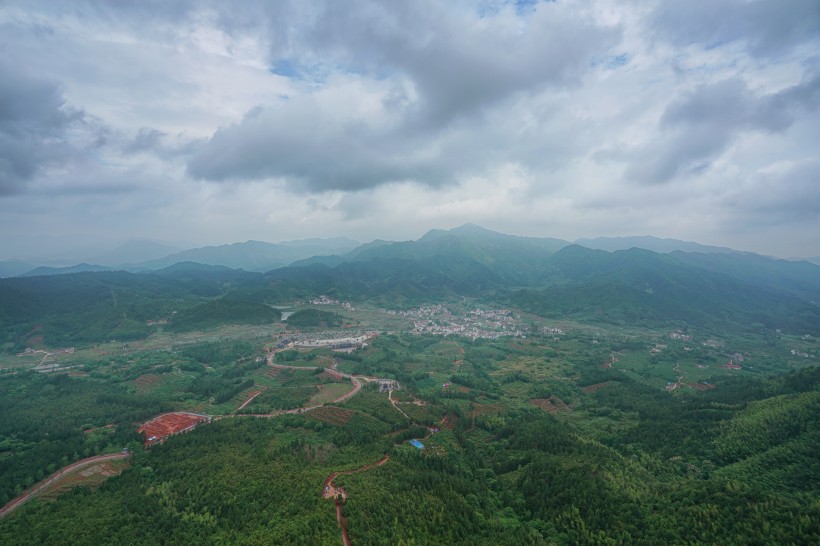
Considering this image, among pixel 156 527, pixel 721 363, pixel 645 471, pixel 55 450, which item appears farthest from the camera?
pixel 721 363

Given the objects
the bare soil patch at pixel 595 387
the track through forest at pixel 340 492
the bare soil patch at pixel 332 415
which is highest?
the track through forest at pixel 340 492

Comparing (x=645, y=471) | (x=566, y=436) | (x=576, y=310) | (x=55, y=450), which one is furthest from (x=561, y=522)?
(x=576, y=310)

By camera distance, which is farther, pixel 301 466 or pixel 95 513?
pixel 301 466

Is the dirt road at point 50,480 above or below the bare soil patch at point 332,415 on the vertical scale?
below

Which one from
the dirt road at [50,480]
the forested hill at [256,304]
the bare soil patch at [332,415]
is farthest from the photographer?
the forested hill at [256,304]

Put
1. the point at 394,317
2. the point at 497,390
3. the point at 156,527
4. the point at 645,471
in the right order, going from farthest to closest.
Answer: the point at 394,317
the point at 497,390
the point at 645,471
the point at 156,527

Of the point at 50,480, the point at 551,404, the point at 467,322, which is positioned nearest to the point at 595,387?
the point at 551,404

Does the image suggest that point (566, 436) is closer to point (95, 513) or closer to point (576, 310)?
point (95, 513)

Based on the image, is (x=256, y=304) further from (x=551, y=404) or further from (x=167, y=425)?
(x=551, y=404)

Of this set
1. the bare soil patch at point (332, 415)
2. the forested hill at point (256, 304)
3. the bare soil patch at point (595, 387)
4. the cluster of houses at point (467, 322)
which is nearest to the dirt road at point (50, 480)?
the bare soil patch at point (332, 415)

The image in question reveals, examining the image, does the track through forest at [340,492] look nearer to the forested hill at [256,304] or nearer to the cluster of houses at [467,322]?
the cluster of houses at [467,322]

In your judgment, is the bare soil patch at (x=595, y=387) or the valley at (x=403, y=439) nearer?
the valley at (x=403, y=439)
